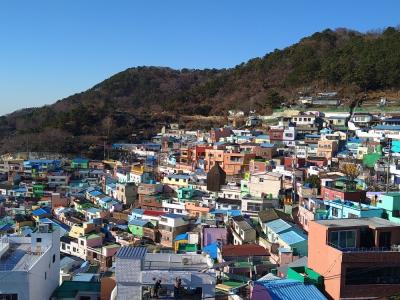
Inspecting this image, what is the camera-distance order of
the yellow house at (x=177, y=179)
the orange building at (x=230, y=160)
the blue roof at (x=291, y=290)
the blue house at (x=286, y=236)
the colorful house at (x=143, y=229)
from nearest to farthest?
the blue roof at (x=291, y=290) < the blue house at (x=286, y=236) < the colorful house at (x=143, y=229) < the yellow house at (x=177, y=179) < the orange building at (x=230, y=160)

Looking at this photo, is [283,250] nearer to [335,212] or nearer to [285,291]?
[335,212]

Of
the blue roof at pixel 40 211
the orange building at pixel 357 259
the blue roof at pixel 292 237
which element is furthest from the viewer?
the blue roof at pixel 40 211

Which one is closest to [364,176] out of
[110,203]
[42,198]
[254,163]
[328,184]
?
[328,184]

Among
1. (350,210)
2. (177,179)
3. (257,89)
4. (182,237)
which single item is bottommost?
(182,237)

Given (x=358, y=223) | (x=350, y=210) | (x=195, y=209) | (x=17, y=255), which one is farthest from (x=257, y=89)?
(x=17, y=255)

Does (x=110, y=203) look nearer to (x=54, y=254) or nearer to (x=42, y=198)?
(x=42, y=198)

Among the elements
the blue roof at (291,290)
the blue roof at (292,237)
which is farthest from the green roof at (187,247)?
the blue roof at (291,290)

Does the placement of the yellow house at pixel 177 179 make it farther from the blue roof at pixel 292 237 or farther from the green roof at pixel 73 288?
the green roof at pixel 73 288
